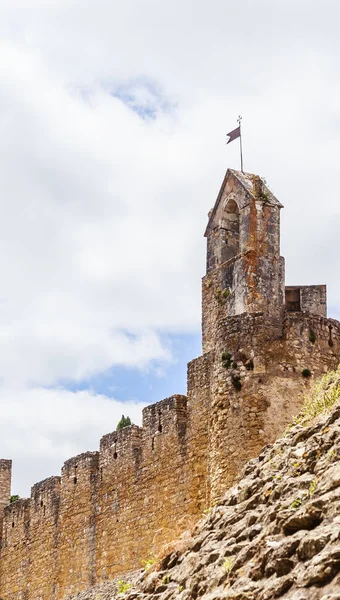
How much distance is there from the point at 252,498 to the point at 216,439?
714 cm

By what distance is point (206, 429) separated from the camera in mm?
22094

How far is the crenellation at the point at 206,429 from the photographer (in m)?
19.6

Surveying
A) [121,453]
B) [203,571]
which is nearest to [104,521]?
[121,453]

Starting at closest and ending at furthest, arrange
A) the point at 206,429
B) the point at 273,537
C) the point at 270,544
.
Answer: the point at 270,544 < the point at 273,537 < the point at 206,429

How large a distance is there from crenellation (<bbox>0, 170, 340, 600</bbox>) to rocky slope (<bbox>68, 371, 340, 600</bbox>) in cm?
490

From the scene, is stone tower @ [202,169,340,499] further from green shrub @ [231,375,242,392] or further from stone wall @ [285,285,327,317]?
stone wall @ [285,285,327,317]

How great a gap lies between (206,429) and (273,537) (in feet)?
36.7

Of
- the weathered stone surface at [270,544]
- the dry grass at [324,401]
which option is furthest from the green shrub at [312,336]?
the weathered stone surface at [270,544]

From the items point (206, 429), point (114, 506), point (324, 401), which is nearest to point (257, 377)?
point (206, 429)

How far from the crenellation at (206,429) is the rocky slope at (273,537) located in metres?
4.90

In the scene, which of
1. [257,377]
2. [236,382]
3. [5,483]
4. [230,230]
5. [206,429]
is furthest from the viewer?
[5,483]

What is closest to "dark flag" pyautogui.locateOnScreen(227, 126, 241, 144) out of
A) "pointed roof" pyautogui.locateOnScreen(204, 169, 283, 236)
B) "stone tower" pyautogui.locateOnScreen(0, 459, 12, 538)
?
"pointed roof" pyautogui.locateOnScreen(204, 169, 283, 236)

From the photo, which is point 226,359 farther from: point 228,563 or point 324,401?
point 228,563

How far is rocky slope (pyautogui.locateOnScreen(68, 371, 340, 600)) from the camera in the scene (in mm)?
9781
